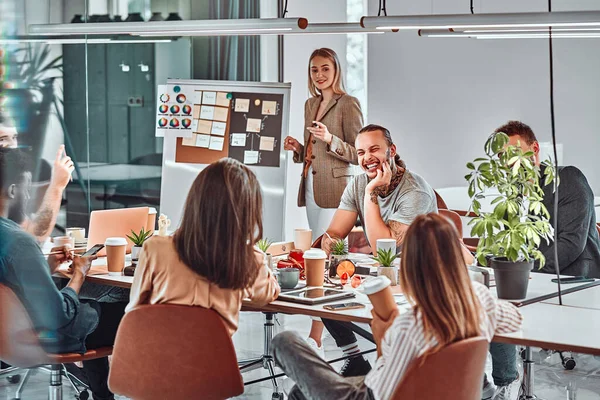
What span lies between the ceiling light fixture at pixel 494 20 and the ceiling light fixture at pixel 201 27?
1.25 ft

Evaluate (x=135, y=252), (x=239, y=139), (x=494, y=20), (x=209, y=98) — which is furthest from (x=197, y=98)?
(x=494, y=20)

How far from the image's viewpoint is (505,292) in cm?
309

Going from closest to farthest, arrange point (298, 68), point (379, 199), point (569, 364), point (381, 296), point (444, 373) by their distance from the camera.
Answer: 1. point (444, 373)
2. point (381, 296)
3. point (379, 199)
4. point (569, 364)
5. point (298, 68)

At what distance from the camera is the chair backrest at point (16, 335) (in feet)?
10.3

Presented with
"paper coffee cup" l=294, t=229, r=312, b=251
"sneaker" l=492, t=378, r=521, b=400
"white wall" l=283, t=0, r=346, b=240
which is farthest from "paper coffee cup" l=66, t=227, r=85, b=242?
"white wall" l=283, t=0, r=346, b=240

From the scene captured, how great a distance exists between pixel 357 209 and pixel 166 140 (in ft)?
7.70

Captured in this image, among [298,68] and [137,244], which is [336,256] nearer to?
[137,244]

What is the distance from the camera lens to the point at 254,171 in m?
6.11

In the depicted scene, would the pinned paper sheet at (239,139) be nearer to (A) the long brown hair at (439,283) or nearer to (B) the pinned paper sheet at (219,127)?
(B) the pinned paper sheet at (219,127)

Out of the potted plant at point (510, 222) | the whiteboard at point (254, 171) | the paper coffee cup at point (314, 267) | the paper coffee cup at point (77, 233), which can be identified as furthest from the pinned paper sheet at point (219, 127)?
the potted plant at point (510, 222)

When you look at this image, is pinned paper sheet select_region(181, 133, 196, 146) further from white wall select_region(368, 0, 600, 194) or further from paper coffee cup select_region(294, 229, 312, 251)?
paper coffee cup select_region(294, 229, 312, 251)

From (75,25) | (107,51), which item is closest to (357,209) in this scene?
(75,25)

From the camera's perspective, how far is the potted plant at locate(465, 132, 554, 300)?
3.05m

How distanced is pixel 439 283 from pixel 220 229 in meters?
0.82
